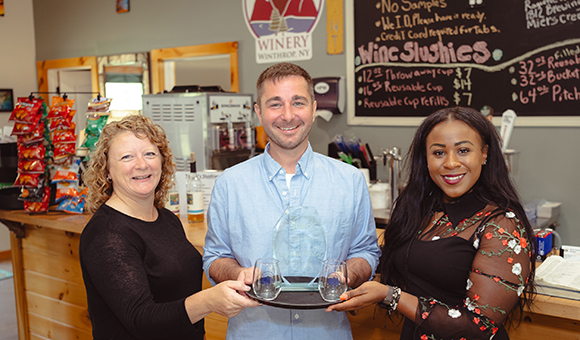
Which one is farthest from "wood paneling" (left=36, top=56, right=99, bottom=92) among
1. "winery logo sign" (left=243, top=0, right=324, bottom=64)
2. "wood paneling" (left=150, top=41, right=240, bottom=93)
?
"winery logo sign" (left=243, top=0, right=324, bottom=64)

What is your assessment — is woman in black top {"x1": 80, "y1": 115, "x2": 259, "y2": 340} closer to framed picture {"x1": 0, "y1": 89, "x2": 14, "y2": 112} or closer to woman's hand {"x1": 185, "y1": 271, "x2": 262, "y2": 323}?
woman's hand {"x1": 185, "y1": 271, "x2": 262, "y2": 323}

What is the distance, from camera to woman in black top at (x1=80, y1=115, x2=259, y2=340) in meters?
1.38

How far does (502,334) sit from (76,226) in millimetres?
2126

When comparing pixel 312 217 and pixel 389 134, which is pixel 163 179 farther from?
pixel 389 134

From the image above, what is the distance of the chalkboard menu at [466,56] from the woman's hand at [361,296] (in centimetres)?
259

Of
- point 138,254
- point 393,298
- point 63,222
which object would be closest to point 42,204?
point 63,222

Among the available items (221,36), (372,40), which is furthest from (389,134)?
(221,36)

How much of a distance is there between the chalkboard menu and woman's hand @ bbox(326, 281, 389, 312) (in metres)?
2.59

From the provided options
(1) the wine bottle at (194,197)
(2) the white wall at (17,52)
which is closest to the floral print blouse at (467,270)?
(1) the wine bottle at (194,197)

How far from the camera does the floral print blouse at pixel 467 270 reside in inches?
52.7

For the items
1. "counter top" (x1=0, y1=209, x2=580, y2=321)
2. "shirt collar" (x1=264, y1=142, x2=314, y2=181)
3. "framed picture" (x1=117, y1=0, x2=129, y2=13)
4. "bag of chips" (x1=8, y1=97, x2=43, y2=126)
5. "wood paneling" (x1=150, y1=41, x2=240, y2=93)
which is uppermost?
"framed picture" (x1=117, y1=0, x2=129, y2=13)

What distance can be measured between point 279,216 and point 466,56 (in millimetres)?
2649

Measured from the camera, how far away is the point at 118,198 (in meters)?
1.67

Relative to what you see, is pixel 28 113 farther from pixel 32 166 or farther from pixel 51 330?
pixel 51 330
